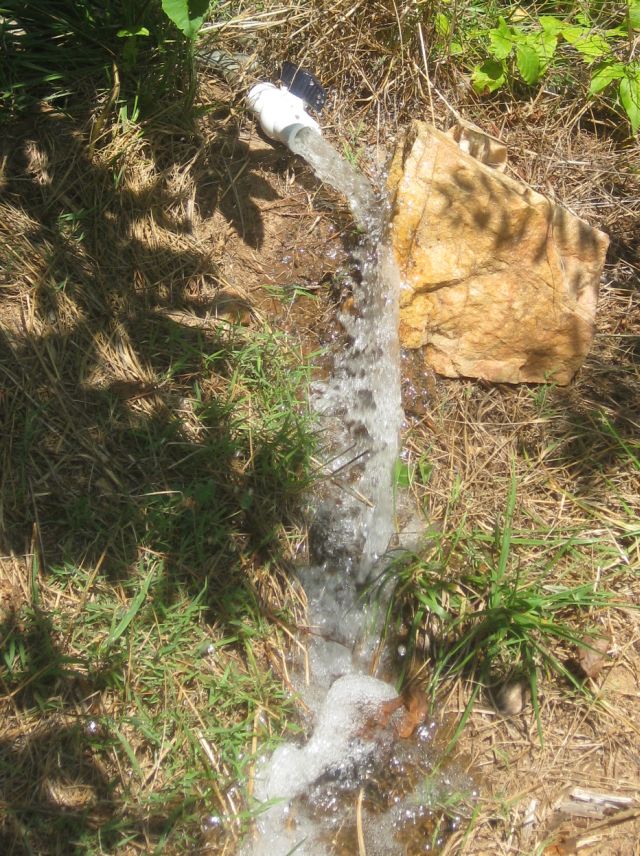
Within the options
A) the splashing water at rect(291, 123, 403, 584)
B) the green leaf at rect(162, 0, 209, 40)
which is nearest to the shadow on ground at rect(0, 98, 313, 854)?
the splashing water at rect(291, 123, 403, 584)

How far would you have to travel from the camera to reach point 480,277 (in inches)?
92.8

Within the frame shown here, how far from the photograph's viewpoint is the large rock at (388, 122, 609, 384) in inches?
92.3

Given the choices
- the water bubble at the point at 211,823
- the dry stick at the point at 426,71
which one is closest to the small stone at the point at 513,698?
the water bubble at the point at 211,823

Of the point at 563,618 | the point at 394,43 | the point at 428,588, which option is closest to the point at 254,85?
the point at 394,43

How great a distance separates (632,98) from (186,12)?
1.70 meters

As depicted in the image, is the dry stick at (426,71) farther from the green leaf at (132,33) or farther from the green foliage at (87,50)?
the green leaf at (132,33)

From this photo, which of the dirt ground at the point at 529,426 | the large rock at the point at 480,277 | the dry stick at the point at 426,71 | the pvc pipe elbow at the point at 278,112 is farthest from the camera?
the dry stick at the point at 426,71

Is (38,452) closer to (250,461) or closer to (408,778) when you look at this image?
(250,461)

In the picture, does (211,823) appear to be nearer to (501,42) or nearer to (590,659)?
(590,659)

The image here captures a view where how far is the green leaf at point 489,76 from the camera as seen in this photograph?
9.05ft

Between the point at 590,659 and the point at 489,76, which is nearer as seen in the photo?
the point at 590,659

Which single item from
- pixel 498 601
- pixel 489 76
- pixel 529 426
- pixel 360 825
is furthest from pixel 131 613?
pixel 489 76

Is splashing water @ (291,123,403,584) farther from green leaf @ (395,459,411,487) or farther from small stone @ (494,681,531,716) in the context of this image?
small stone @ (494,681,531,716)

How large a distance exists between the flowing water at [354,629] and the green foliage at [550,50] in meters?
0.69
